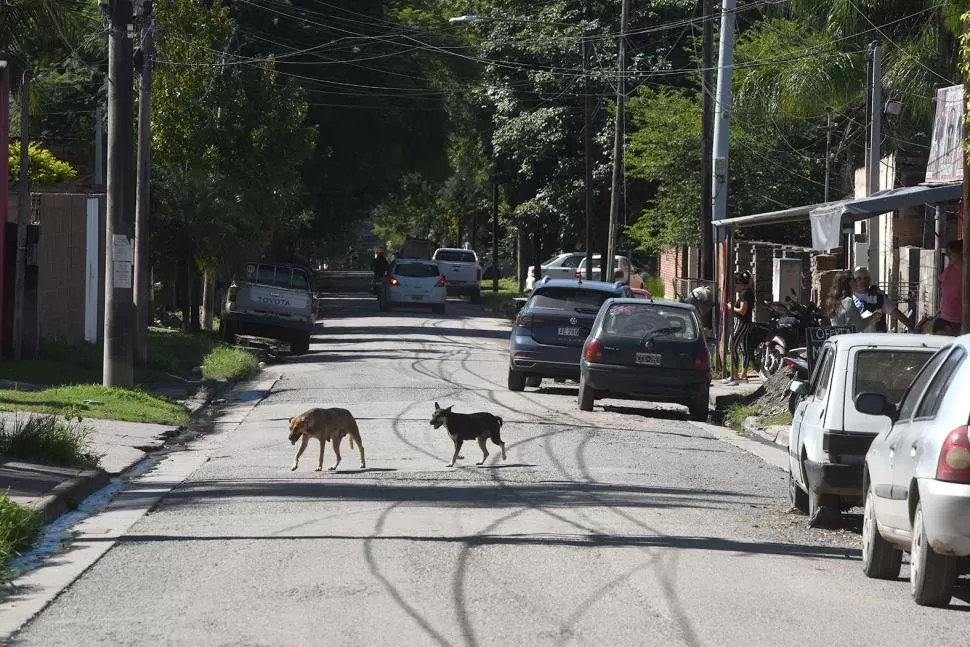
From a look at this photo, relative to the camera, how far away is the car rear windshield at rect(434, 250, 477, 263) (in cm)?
5794

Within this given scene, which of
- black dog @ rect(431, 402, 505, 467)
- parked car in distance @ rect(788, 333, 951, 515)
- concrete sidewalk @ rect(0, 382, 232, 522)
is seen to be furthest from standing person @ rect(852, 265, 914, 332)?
concrete sidewalk @ rect(0, 382, 232, 522)

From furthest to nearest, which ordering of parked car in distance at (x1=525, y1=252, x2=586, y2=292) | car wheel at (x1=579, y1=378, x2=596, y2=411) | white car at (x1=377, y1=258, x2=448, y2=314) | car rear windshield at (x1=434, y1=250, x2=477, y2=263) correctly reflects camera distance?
car rear windshield at (x1=434, y1=250, x2=477, y2=263), parked car in distance at (x1=525, y1=252, x2=586, y2=292), white car at (x1=377, y1=258, x2=448, y2=314), car wheel at (x1=579, y1=378, x2=596, y2=411)

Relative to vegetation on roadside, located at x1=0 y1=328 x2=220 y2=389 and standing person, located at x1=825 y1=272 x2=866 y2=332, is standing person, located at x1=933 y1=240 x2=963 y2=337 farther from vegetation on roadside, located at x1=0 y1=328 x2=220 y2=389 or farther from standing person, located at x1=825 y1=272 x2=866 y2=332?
vegetation on roadside, located at x1=0 y1=328 x2=220 y2=389

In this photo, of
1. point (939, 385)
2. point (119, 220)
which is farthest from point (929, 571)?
point (119, 220)

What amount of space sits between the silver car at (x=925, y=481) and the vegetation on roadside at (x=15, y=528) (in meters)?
5.08

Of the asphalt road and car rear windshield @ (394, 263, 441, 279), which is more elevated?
car rear windshield @ (394, 263, 441, 279)

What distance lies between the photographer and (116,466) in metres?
13.7

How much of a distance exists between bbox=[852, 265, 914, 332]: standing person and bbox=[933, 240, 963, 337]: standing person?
3.66ft

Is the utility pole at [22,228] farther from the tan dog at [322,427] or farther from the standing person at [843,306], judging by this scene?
the standing person at [843,306]

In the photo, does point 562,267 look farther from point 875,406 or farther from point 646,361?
point 875,406

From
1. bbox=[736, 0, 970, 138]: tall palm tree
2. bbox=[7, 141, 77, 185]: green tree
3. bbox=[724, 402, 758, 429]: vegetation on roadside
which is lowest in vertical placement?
bbox=[724, 402, 758, 429]: vegetation on roadside

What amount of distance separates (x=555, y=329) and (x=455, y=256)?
37445 millimetres

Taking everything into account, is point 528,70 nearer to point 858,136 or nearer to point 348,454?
point 858,136

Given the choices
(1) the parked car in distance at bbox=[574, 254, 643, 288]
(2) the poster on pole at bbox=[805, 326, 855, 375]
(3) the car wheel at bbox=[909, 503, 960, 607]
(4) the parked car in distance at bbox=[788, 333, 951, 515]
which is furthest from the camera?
(1) the parked car in distance at bbox=[574, 254, 643, 288]
